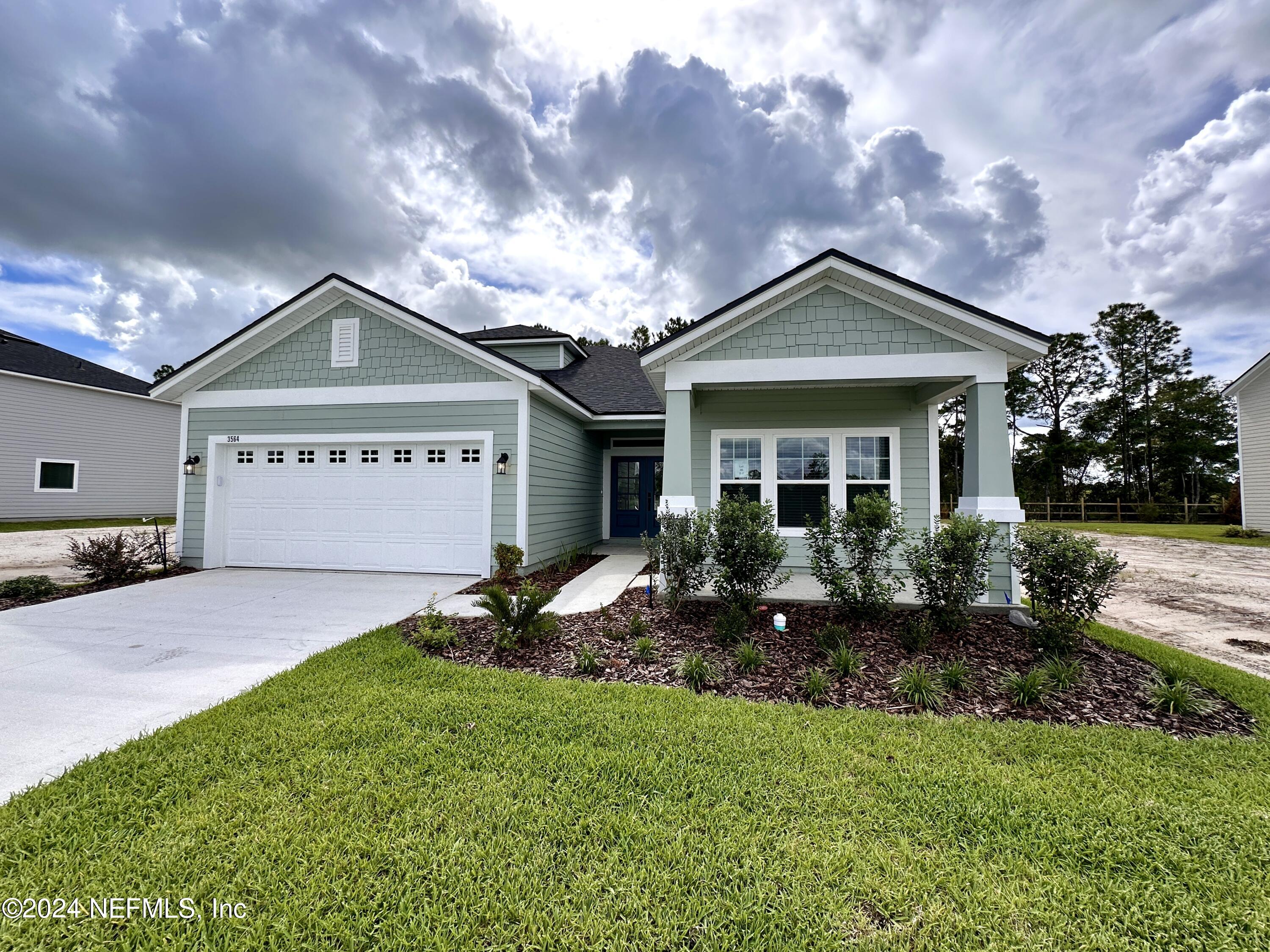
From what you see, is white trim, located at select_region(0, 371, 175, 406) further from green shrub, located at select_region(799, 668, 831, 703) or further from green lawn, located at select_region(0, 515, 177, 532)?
green shrub, located at select_region(799, 668, 831, 703)

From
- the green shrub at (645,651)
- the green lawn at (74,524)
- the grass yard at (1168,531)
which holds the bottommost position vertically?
the green shrub at (645,651)

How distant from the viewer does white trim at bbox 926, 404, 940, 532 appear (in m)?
7.67

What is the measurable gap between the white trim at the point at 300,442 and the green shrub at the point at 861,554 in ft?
16.7

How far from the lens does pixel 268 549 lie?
8.61 m

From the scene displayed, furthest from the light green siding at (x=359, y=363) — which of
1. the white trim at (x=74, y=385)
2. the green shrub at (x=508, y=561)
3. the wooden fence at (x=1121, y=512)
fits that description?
the wooden fence at (x=1121, y=512)

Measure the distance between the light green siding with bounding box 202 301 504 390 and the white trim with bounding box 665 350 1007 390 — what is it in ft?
11.1

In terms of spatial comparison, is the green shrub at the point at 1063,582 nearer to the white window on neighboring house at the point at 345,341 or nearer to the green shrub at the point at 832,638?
the green shrub at the point at 832,638

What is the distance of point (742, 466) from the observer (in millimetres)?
8188

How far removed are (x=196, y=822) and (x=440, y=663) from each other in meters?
2.05

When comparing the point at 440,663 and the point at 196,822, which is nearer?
the point at 196,822

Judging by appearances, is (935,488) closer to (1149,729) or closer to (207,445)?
(1149,729)

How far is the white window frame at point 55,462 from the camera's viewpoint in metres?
15.4

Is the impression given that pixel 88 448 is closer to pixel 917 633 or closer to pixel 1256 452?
pixel 917 633

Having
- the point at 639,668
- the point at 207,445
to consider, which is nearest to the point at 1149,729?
the point at 639,668
